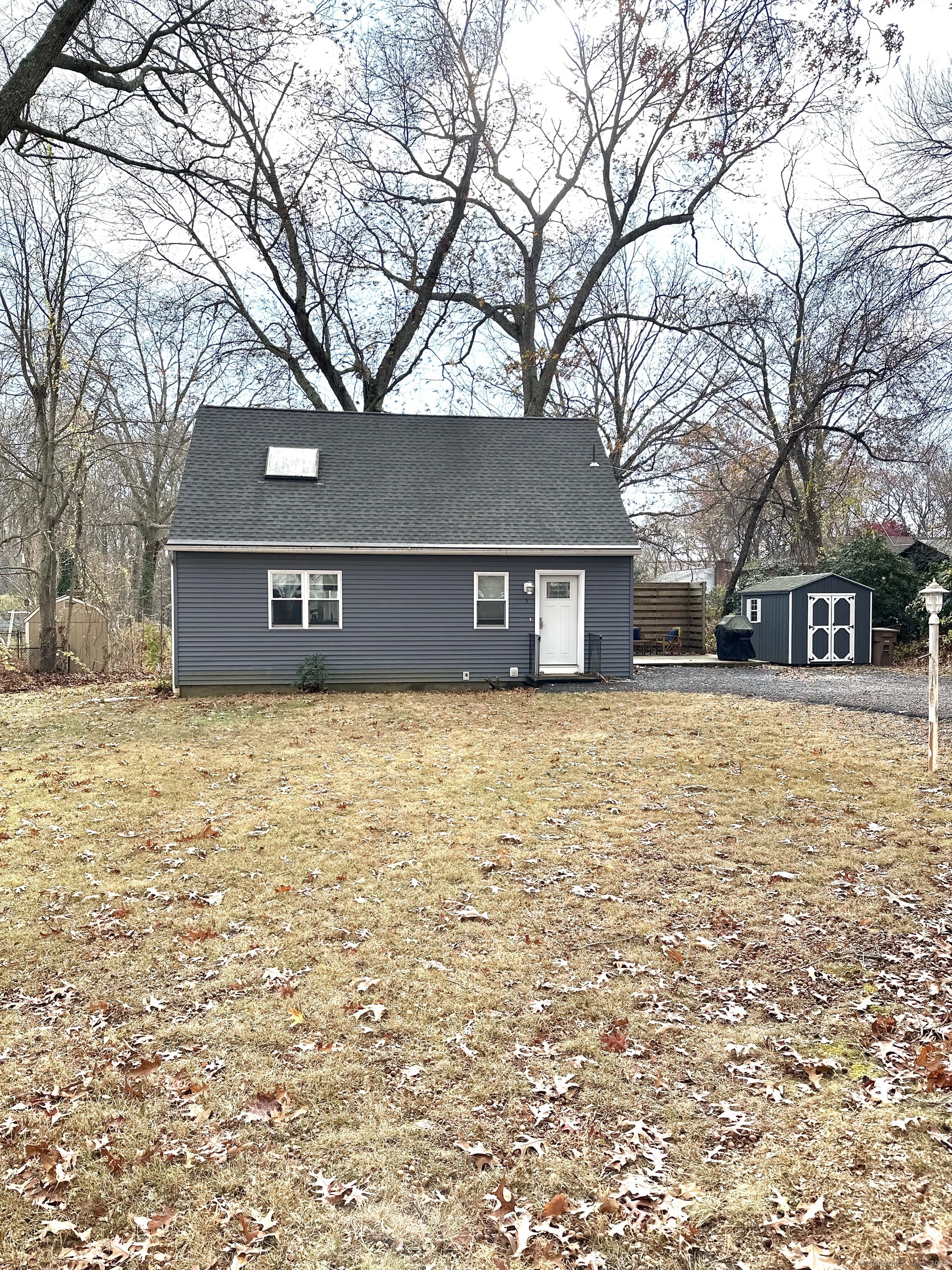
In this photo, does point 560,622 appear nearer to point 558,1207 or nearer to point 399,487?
point 399,487

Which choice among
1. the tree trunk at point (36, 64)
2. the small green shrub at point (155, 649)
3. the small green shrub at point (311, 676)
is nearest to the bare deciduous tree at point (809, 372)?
the small green shrub at point (311, 676)

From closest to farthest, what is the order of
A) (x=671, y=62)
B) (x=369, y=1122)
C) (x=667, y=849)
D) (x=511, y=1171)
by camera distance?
(x=511, y=1171), (x=369, y=1122), (x=667, y=849), (x=671, y=62)

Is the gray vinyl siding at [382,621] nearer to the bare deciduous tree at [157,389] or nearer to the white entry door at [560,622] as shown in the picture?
the white entry door at [560,622]

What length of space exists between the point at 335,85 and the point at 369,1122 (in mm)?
23197

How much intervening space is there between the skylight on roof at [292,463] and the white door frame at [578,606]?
5.25m

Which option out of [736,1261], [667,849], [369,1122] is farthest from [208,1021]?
[667,849]

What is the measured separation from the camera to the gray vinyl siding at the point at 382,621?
1510 centimetres

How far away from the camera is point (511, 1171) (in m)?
2.86

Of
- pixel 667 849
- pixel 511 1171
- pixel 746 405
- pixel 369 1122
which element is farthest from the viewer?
pixel 746 405

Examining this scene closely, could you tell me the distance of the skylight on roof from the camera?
54.0ft

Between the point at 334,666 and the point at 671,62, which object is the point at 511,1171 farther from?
the point at 334,666

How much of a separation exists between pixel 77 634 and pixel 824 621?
18.4m

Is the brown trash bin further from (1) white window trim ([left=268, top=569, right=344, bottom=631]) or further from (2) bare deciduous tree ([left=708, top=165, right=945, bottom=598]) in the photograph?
(1) white window trim ([left=268, top=569, right=344, bottom=631])

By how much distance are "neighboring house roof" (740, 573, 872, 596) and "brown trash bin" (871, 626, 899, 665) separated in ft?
3.76
